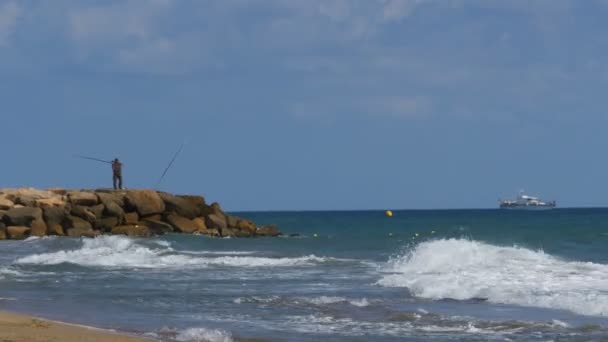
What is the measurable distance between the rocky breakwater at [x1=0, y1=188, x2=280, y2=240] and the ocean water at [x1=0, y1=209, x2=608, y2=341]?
7.06 metres

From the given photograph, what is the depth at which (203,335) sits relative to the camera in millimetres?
11539

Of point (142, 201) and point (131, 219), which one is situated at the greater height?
point (142, 201)

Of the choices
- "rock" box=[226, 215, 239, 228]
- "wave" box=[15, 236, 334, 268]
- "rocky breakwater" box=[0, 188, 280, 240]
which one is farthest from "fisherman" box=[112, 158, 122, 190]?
"wave" box=[15, 236, 334, 268]

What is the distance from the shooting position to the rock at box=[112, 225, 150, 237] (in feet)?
126

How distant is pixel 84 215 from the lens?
126 ft

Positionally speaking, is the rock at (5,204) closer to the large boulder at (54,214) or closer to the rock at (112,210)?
the large boulder at (54,214)

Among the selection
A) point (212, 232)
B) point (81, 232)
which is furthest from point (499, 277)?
point (212, 232)

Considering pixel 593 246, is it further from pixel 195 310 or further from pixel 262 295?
pixel 195 310

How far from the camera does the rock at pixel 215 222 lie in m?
41.3

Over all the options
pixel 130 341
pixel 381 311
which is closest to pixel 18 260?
pixel 381 311

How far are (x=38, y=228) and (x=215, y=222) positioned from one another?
294 inches

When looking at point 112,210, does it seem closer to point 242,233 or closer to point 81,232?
point 81,232

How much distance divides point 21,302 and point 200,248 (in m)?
17.9

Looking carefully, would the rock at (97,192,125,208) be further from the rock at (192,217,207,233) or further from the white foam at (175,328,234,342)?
the white foam at (175,328,234,342)
